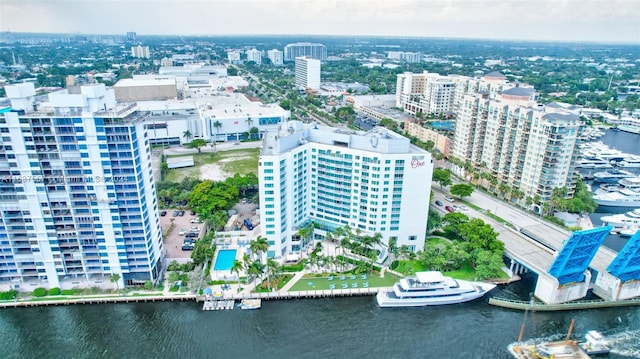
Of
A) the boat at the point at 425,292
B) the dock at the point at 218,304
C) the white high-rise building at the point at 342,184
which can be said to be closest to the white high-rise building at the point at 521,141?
the white high-rise building at the point at 342,184

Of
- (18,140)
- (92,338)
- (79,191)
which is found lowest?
(92,338)

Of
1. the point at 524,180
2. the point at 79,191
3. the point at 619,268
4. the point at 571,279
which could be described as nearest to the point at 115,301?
the point at 79,191

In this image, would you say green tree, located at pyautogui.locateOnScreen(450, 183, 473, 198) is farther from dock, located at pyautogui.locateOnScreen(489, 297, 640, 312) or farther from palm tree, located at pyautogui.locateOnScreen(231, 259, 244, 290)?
palm tree, located at pyautogui.locateOnScreen(231, 259, 244, 290)

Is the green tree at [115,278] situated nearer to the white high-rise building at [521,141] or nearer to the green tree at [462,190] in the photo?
the green tree at [462,190]

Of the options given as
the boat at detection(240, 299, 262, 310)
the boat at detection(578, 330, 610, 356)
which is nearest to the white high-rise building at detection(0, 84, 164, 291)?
the boat at detection(240, 299, 262, 310)

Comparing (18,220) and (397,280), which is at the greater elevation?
(18,220)

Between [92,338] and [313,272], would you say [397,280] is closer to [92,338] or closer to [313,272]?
[313,272]
